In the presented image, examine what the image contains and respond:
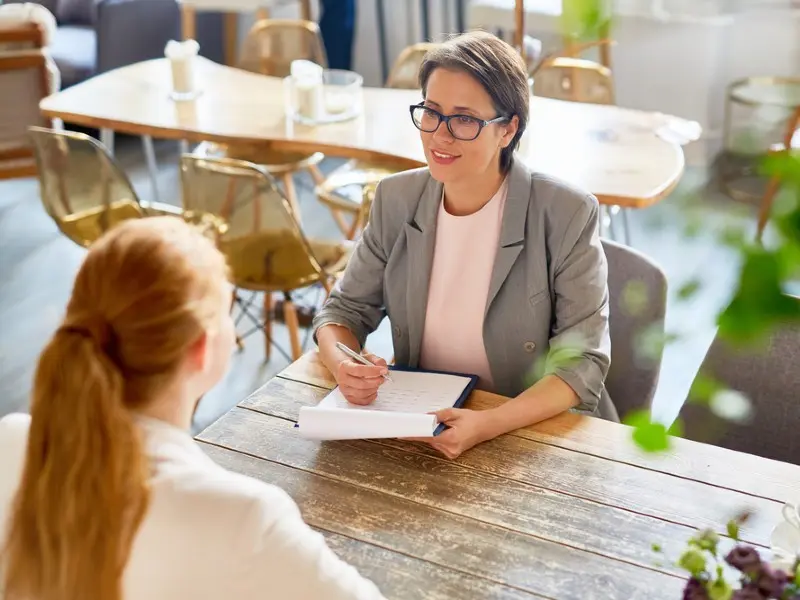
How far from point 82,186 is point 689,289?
2.85 meters

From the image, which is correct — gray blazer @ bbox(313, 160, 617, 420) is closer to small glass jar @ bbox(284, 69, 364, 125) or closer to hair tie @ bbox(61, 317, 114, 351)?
hair tie @ bbox(61, 317, 114, 351)

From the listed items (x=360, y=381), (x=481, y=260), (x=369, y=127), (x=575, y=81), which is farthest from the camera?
(x=575, y=81)

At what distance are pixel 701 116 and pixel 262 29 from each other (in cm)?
225

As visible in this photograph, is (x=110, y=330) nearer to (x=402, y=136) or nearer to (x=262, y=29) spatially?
(x=402, y=136)

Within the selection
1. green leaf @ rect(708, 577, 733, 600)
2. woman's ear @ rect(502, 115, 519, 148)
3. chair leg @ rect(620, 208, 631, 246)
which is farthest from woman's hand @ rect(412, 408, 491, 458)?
chair leg @ rect(620, 208, 631, 246)

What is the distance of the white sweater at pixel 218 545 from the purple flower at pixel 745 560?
418 millimetres

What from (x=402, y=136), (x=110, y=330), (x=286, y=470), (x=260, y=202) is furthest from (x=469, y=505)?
(x=402, y=136)

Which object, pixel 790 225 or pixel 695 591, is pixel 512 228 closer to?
pixel 695 591

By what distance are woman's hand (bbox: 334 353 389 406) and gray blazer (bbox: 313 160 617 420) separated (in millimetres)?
262

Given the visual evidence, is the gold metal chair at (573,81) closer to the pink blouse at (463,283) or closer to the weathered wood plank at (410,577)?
the pink blouse at (463,283)

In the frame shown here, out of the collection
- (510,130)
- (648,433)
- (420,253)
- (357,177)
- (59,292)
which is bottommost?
(59,292)

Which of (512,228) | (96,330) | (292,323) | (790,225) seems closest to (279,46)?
(292,323)

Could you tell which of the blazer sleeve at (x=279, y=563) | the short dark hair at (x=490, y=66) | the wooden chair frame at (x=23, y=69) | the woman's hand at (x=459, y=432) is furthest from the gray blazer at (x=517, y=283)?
the wooden chair frame at (x=23, y=69)

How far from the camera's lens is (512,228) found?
182 cm
